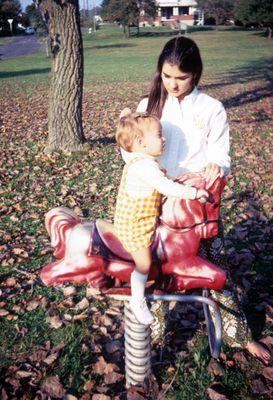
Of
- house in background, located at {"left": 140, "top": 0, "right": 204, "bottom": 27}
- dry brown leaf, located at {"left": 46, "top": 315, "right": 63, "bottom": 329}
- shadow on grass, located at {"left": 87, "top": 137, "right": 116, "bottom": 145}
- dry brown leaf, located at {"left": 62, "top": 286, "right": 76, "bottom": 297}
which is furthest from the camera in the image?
house in background, located at {"left": 140, "top": 0, "right": 204, "bottom": 27}

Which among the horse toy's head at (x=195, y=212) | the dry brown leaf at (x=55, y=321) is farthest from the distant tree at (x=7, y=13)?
the horse toy's head at (x=195, y=212)

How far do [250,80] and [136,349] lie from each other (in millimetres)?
18444

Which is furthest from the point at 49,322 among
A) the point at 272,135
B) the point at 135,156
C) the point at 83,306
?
the point at 272,135

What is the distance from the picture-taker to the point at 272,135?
10117mm

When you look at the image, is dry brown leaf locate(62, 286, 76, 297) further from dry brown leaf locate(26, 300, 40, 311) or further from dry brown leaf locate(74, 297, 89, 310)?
dry brown leaf locate(26, 300, 40, 311)

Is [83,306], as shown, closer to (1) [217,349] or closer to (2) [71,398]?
(2) [71,398]

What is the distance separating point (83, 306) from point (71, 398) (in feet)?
3.74

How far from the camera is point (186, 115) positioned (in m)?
2.79

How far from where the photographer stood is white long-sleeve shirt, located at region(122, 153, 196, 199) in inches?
87.9

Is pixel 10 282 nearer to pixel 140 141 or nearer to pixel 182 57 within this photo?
pixel 140 141

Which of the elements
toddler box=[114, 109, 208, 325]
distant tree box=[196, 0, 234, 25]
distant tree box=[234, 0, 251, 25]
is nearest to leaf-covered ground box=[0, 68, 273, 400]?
toddler box=[114, 109, 208, 325]

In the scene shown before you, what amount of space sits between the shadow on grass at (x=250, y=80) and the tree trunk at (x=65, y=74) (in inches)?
286

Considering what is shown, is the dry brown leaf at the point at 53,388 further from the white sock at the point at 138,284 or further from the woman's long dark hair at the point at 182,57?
the woman's long dark hair at the point at 182,57

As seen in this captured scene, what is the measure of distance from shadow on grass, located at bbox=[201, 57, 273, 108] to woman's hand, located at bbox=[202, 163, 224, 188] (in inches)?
474
